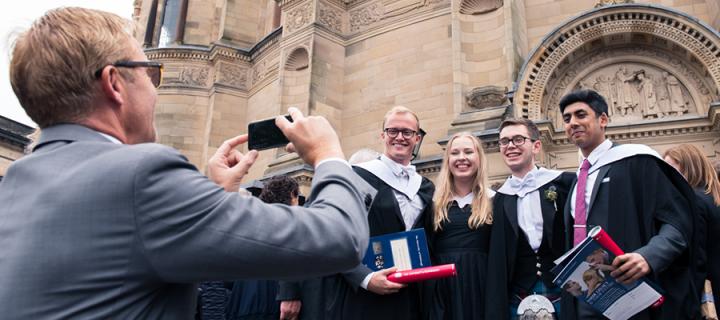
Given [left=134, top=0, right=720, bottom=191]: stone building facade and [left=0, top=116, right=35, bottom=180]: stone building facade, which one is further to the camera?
[left=0, top=116, right=35, bottom=180]: stone building facade

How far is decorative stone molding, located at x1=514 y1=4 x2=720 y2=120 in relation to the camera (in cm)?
814

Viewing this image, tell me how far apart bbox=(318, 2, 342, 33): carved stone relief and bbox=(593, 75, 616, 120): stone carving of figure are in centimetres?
633

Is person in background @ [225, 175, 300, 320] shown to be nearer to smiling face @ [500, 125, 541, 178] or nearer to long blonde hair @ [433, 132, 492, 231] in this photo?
long blonde hair @ [433, 132, 492, 231]

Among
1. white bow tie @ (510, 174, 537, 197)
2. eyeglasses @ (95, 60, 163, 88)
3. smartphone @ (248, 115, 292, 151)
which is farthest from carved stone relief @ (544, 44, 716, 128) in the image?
eyeglasses @ (95, 60, 163, 88)

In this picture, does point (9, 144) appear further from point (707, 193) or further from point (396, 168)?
point (707, 193)

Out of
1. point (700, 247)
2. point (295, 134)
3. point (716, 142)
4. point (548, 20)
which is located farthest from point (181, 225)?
point (548, 20)

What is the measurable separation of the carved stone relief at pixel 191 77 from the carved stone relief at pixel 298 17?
14.1ft

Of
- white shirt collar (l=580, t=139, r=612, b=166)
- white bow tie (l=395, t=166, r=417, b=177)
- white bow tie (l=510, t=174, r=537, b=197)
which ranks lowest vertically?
white bow tie (l=510, t=174, r=537, b=197)

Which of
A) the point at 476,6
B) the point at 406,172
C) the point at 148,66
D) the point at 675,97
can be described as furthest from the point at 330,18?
the point at 148,66

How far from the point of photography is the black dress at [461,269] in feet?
10.9

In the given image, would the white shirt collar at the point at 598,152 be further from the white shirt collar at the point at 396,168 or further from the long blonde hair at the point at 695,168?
the white shirt collar at the point at 396,168

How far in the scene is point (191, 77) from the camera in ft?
54.3

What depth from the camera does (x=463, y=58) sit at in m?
10.1

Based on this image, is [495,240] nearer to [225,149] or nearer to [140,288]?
[225,149]
